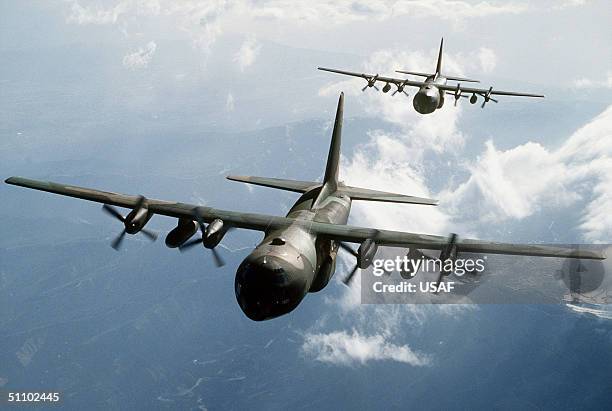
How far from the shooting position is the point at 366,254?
2608 cm

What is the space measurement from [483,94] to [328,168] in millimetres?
42961

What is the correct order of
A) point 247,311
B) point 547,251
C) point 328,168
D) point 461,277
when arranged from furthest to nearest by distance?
1. point 328,168
2. point 461,277
3. point 547,251
4. point 247,311

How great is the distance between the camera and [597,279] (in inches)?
1212

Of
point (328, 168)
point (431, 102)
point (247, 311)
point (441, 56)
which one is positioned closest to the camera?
point (247, 311)

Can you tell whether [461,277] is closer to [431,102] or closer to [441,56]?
[431,102]

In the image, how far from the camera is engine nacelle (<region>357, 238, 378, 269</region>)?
2580 cm

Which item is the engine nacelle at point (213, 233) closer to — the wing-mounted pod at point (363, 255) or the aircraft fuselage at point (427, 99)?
the wing-mounted pod at point (363, 255)

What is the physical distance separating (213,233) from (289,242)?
20.7 ft

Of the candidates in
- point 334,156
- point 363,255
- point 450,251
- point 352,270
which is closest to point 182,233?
point 352,270

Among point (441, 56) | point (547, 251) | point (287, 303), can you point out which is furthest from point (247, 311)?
point (441, 56)

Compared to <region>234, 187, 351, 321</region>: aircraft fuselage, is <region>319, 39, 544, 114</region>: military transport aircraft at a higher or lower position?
higher

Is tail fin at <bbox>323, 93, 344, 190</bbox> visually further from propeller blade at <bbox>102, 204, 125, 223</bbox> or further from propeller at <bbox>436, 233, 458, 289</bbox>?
propeller blade at <bbox>102, 204, 125, 223</bbox>

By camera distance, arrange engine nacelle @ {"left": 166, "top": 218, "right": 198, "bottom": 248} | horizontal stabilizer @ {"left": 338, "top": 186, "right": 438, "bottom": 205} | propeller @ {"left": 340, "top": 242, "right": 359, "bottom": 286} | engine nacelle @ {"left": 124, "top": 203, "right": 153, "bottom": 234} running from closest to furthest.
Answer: propeller @ {"left": 340, "top": 242, "right": 359, "bottom": 286}, engine nacelle @ {"left": 124, "top": 203, "right": 153, "bottom": 234}, engine nacelle @ {"left": 166, "top": 218, "right": 198, "bottom": 248}, horizontal stabilizer @ {"left": 338, "top": 186, "right": 438, "bottom": 205}

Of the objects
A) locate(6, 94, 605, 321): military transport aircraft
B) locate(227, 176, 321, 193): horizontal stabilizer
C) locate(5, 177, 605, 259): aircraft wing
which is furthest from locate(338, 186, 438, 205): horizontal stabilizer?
locate(5, 177, 605, 259): aircraft wing
